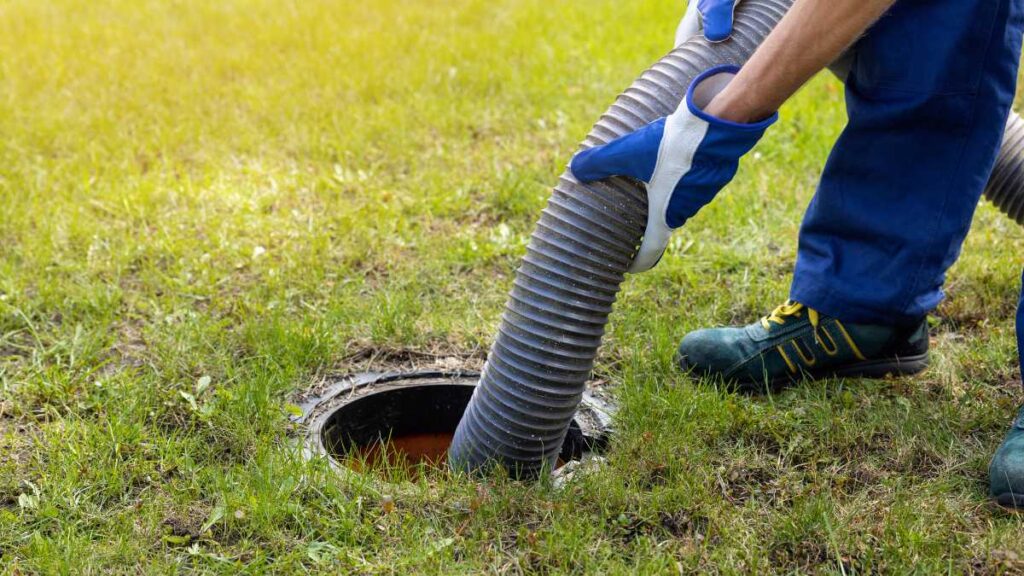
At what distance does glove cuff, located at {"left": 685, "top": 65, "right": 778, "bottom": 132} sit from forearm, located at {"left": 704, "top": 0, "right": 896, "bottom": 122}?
0.10 feet

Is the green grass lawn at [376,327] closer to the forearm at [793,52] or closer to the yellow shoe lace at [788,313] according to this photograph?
the yellow shoe lace at [788,313]

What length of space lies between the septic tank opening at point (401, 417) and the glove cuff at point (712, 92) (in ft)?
2.84

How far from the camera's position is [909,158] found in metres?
2.52

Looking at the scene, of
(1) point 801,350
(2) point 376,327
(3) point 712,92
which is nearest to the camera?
(3) point 712,92

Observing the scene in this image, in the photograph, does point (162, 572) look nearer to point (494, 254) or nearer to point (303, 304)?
point (303, 304)

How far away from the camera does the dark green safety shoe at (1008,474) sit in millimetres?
2176

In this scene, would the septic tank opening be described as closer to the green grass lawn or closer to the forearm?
the green grass lawn

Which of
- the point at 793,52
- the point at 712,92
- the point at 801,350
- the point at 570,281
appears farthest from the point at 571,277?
the point at 801,350

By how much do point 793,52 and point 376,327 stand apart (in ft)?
4.77

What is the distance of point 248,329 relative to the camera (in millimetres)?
2973

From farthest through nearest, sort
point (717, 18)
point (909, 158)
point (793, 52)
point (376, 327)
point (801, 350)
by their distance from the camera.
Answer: point (376, 327), point (801, 350), point (909, 158), point (717, 18), point (793, 52)

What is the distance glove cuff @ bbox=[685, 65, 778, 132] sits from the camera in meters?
2.06

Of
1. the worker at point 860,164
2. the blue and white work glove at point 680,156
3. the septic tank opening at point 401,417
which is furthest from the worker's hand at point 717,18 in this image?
the septic tank opening at point 401,417

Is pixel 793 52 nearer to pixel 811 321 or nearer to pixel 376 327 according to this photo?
pixel 811 321
